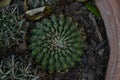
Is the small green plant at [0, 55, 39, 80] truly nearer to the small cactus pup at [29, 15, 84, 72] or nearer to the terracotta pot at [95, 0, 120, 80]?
the small cactus pup at [29, 15, 84, 72]

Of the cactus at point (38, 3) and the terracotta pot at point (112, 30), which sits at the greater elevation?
the cactus at point (38, 3)

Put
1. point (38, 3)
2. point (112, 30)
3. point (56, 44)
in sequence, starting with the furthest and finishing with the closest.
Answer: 1. point (38, 3)
2. point (112, 30)
3. point (56, 44)

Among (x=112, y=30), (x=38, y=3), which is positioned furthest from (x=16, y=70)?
(x=112, y=30)

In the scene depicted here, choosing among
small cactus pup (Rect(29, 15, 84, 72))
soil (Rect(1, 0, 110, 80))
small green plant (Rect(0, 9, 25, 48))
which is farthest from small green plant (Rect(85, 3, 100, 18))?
small green plant (Rect(0, 9, 25, 48))

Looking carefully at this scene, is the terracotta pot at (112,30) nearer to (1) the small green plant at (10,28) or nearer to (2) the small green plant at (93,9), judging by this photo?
(2) the small green plant at (93,9)

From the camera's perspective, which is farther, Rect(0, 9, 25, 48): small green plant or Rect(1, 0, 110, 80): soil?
Rect(1, 0, 110, 80): soil

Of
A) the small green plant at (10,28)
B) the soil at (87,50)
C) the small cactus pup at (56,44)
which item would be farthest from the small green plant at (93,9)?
the small green plant at (10,28)

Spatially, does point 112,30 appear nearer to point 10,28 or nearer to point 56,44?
point 56,44
